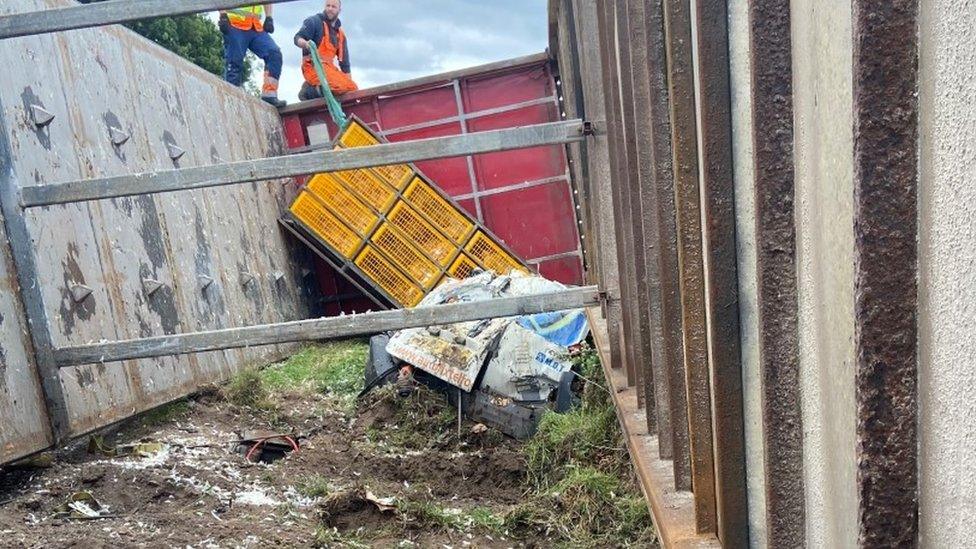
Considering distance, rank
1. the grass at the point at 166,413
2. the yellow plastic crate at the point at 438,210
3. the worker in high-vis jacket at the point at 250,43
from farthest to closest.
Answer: the worker in high-vis jacket at the point at 250,43 < the yellow plastic crate at the point at 438,210 < the grass at the point at 166,413

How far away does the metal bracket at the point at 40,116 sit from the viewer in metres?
3.85

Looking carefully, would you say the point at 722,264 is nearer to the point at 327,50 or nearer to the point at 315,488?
the point at 315,488

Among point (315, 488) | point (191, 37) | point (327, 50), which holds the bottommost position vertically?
point (315, 488)

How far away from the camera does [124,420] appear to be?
4.07m

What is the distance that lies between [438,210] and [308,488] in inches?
202

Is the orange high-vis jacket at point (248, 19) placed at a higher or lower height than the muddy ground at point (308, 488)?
higher

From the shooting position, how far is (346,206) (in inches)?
325

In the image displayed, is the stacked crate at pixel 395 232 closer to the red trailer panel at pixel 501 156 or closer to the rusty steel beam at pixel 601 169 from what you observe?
the red trailer panel at pixel 501 156

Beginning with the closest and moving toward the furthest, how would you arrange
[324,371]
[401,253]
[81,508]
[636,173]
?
[636,173], [81,508], [324,371], [401,253]

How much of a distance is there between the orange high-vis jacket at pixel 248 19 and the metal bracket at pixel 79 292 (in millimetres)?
6453

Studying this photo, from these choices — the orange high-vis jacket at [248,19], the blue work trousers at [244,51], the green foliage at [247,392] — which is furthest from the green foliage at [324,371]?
the orange high-vis jacket at [248,19]

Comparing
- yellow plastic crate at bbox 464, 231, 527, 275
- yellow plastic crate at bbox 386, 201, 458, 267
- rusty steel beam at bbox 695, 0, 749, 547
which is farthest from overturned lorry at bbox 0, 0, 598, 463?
rusty steel beam at bbox 695, 0, 749, 547

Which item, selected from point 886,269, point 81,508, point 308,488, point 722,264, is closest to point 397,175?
point 308,488

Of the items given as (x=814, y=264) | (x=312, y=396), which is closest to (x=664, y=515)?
(x=814, y=264)
